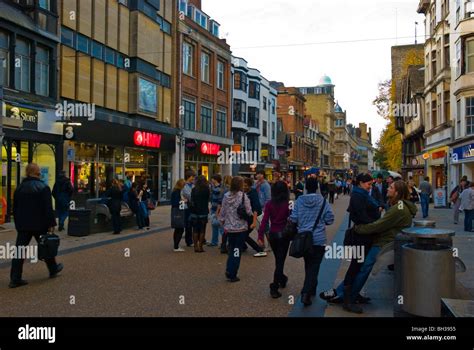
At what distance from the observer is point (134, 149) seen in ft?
86.2

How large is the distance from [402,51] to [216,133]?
34.4m

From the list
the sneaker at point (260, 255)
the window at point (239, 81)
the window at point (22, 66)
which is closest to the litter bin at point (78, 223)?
the sneaker at point (260, 255)

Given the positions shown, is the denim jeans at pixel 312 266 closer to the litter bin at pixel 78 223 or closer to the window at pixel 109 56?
the litter bin at pixel 78 223

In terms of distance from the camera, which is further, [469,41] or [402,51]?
[402,51]

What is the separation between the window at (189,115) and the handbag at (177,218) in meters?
21.2

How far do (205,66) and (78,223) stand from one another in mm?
24247

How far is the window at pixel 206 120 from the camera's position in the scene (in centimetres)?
3506

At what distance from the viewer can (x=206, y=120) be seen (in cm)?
3572

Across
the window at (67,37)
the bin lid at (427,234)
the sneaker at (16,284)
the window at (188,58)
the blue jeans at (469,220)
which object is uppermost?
the window at (188,58)
